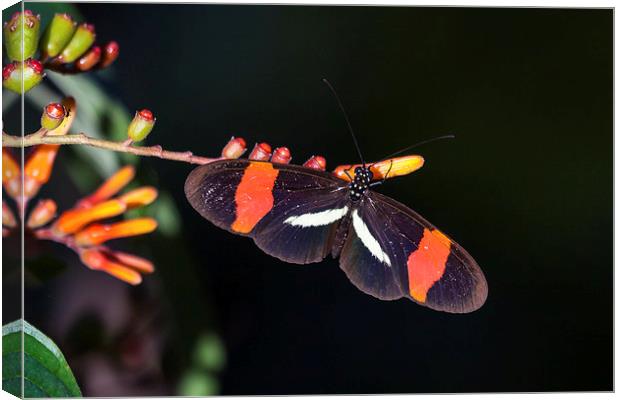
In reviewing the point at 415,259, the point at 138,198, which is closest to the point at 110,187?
the point at 138,198

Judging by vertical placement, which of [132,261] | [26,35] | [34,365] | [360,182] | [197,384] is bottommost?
[34,365]

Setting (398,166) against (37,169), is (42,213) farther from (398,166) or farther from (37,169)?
(398,166)

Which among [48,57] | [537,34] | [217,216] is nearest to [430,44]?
[537,34]

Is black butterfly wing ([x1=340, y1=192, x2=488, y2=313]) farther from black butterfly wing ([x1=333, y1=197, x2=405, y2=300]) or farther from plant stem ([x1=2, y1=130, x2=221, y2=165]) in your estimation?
plant stem ([x1=2, y1=130, x2=221, y2=165])

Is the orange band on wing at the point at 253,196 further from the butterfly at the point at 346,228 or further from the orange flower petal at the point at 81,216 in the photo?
the orange flower petal at the point at 81,216

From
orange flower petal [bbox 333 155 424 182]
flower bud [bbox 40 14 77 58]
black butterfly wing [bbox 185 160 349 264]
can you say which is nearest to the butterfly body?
black butterfly wing [bbox 185 160 349 264]

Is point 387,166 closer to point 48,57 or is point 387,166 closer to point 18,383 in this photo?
point 48,57
